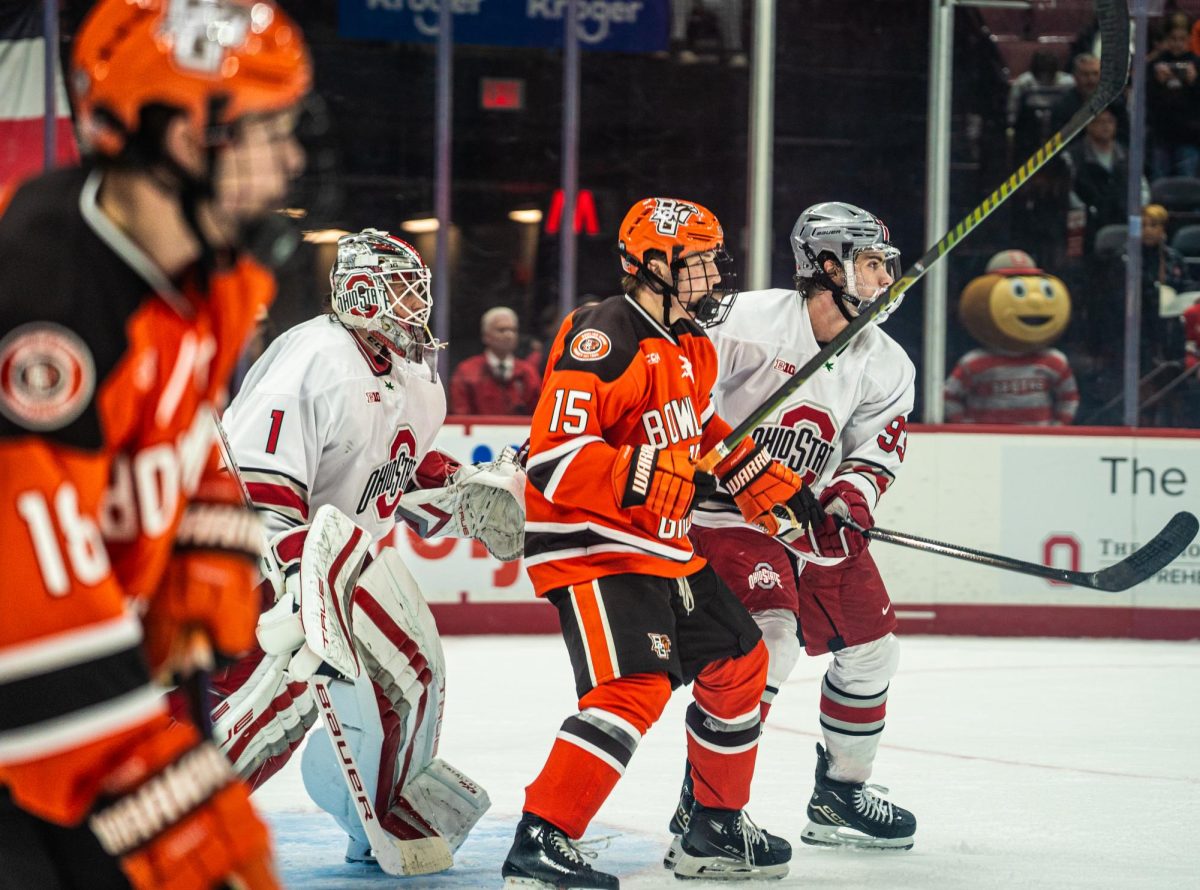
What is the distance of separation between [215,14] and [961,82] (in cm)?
583

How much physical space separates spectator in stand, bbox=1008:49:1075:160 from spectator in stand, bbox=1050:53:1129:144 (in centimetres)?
3

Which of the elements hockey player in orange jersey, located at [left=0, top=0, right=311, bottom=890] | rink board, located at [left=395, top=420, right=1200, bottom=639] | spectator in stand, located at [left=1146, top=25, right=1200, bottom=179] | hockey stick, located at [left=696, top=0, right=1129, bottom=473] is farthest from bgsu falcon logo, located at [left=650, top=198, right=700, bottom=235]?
spectator in stand, located at [left=1146, top=25, right=1200, bottom=179]

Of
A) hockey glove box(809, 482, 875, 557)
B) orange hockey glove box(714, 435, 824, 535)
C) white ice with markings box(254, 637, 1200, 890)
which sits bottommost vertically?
white ice with markings box(254, 637, 1200, 890)

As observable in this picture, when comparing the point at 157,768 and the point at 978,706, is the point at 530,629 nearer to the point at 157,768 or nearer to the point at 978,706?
the point at 978,706

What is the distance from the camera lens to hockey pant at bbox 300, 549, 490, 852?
281 cm

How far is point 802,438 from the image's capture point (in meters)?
3.46

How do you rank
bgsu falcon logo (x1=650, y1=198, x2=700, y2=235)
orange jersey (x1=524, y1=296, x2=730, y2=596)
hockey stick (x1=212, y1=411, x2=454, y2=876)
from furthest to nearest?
bgsu falcon logo (x1=650, y1=198, x2=700, y2=235), hockey stick (x1=212, y1=411, x2=454, y2=876), orange jersey (x1=524, y1=296, x2=730, y2=596)

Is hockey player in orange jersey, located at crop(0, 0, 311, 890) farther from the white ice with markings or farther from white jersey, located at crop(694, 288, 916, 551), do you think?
white jersey, located at crop(694, 288, 916, 551)

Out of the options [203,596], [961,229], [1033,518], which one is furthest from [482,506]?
[1033,518]

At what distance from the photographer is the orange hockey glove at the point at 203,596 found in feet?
4.71

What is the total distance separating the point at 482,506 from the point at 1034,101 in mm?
4501

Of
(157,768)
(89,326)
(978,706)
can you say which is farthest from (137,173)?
(978,706)

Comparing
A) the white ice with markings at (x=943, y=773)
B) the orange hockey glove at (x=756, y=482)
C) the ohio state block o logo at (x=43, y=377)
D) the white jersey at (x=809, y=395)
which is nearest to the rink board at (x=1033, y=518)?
the white ice with markings at (x=943, y=773)

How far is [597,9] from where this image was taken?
6.97m
